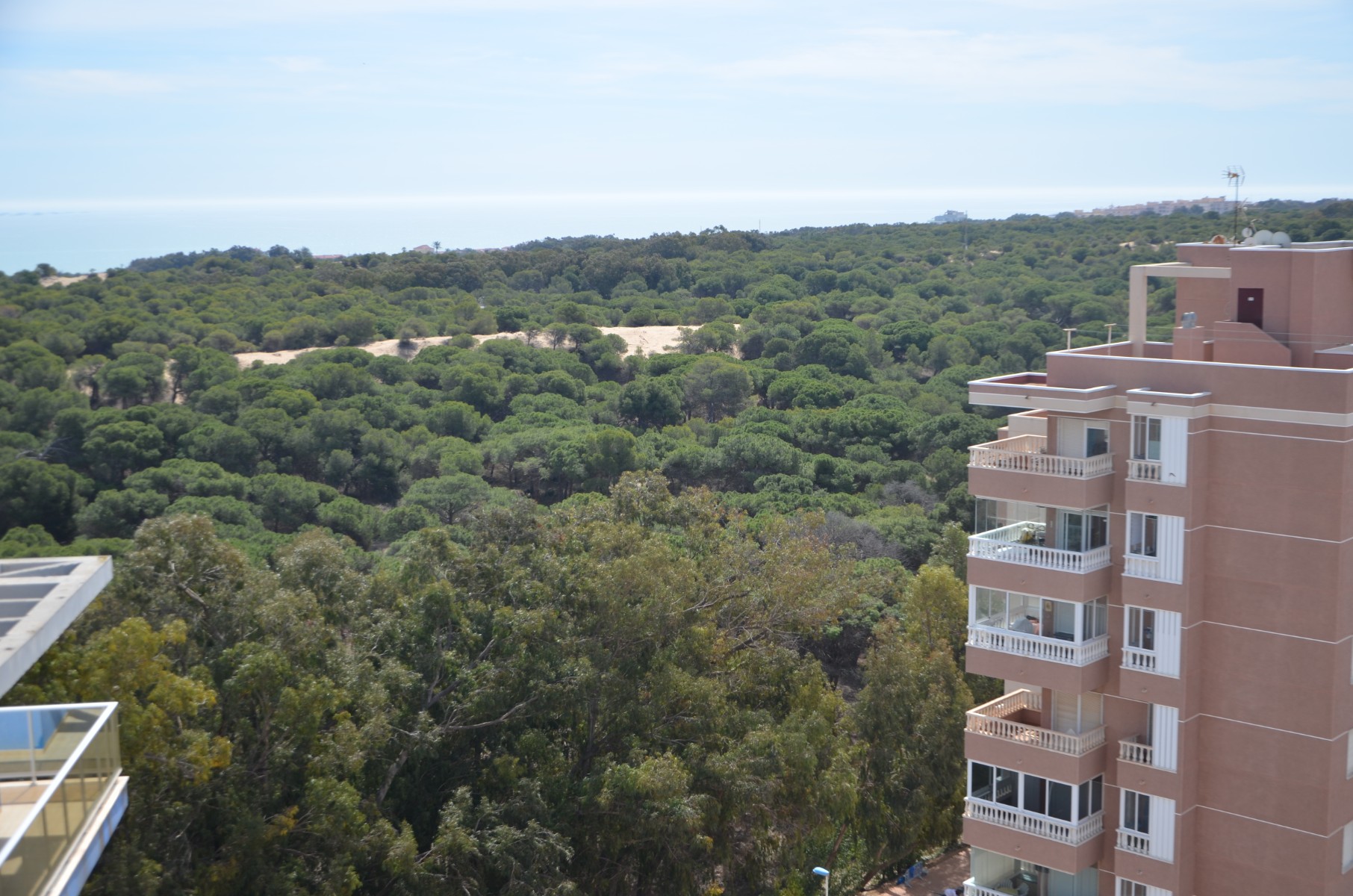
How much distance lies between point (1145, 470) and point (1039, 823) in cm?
462

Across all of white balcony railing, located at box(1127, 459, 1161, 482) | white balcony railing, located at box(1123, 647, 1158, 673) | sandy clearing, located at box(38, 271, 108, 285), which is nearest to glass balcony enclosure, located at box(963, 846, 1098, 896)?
white balcony railing, located at box(1123, 647, 1158, 673)

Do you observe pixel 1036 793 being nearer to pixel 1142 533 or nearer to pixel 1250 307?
pixel 1142 533

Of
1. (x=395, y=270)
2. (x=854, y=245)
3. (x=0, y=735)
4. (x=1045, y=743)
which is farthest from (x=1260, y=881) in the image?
(x=854, y=245)

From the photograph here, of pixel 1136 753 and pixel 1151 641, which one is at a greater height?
pixel 1151 641

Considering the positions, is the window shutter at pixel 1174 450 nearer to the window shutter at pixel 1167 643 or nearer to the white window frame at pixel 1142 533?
the white window frame at pixel 1142 533

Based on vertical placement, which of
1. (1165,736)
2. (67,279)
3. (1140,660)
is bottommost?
(1165,736)

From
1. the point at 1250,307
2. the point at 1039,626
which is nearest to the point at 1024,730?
the point at 1039,626

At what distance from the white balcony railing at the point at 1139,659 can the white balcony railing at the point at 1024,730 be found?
974mm

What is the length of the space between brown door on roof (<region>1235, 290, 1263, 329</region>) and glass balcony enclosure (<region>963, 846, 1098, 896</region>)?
24.2 feet

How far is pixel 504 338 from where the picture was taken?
217 ft

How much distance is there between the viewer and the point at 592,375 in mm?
62688

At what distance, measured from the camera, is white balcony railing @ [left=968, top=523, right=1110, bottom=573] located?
564 inches

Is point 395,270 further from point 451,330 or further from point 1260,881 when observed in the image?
point 1260,881

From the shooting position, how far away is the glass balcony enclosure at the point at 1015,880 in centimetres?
1516
